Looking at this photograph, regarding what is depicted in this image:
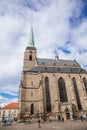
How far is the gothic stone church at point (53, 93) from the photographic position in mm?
28031

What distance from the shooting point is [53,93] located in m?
30.8

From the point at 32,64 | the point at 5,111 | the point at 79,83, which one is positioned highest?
the point at 32,64

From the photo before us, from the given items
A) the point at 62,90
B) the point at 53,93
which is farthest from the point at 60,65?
the point at 53,93

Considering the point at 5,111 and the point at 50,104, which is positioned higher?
the point at 50,104

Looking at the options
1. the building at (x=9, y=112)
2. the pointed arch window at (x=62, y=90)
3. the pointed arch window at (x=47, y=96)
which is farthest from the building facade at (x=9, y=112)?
the pointed arch window at (x=62, y=90)

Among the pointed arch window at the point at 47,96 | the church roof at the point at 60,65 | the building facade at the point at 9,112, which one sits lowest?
the building facade at the point at 9,112

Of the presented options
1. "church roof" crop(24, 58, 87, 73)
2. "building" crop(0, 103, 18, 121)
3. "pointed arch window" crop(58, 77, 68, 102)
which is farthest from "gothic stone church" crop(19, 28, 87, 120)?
"building" crop(0, 103, 18, 121)

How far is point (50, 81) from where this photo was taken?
107 feet

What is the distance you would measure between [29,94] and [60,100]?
829 cm

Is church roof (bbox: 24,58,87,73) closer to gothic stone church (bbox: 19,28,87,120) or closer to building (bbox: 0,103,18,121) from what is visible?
gothic stone church (bbox: 19,28,87,120)

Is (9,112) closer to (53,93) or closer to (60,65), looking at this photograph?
(53,93)

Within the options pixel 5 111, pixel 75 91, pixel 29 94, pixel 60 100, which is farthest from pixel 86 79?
pixel 5 111

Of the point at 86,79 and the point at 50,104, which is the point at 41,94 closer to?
the point at 50,104

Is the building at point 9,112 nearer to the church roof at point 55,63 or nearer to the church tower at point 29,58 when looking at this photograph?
the church tower at point 29,58
